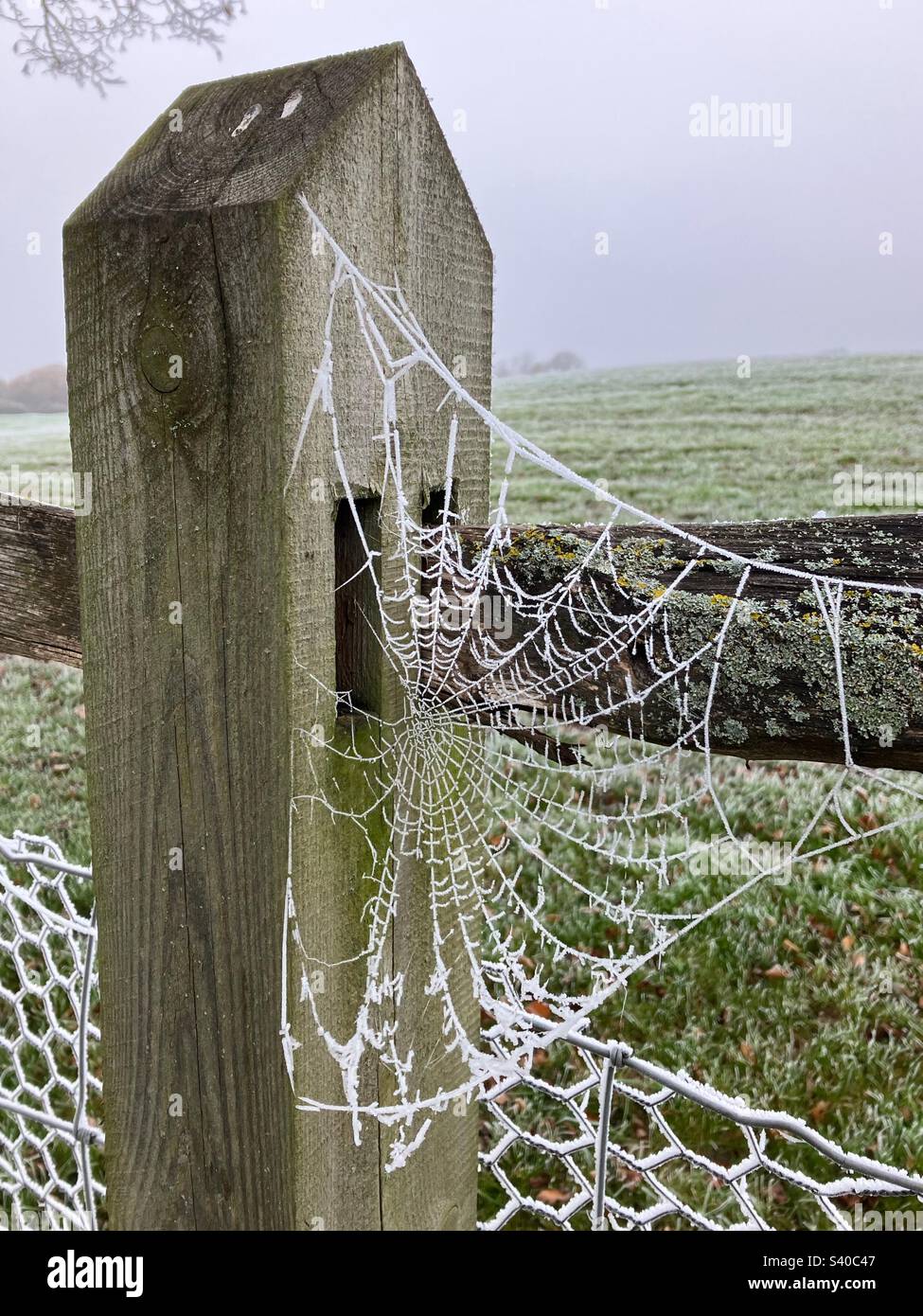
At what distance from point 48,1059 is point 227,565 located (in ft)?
7.07

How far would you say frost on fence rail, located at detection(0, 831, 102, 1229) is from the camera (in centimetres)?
250

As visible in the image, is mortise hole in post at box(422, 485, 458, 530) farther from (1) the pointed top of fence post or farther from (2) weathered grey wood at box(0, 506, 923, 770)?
(1) the pointed top of fence post

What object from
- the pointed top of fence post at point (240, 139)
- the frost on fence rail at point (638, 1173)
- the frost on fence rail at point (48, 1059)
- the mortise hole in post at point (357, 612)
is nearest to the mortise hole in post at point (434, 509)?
the mortise hole in post at point (357, 612)

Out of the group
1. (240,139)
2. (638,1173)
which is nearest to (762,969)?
(638,1173)

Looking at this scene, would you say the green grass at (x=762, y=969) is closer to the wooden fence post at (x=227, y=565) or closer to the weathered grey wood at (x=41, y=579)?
the wooden fence post at (x=227, y=565)

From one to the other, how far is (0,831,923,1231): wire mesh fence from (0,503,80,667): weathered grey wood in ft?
2.38

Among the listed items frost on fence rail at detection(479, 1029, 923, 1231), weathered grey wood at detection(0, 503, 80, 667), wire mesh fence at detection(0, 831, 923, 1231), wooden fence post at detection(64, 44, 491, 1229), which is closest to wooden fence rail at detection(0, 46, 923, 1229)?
wooden fence post at detection(64, 44, 491, 1229)

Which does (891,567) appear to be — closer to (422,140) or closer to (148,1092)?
(422,140)

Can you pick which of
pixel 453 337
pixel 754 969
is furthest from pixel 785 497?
pixel 453 337

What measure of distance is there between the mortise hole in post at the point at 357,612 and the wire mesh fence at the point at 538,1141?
36.6 inches

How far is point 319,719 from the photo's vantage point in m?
1.27

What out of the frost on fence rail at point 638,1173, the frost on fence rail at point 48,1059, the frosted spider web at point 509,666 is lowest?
the frost on fence rail at point 638,1173

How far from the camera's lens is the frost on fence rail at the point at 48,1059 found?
2.50m

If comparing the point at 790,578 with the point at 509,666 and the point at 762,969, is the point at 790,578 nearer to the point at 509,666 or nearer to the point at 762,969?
the point at 509,666
